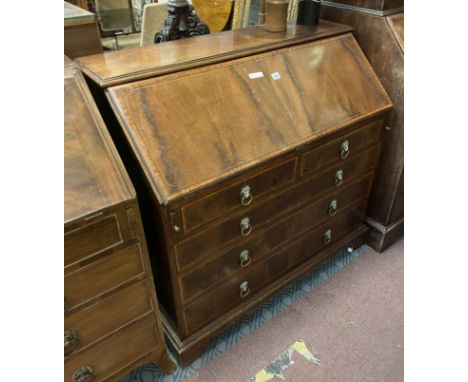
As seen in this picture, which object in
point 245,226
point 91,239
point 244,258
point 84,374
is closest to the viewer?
point 91,239

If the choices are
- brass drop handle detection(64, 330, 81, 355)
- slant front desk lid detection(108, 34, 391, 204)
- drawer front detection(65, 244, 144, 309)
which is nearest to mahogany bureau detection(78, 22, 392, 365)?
slant front desk lid detection(108, 34, 391, 204)

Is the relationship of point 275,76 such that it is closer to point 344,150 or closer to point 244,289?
point 344,150

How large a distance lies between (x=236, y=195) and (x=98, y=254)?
51cm

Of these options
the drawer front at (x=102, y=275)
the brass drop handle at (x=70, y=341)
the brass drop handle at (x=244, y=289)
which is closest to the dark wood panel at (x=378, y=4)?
the brass drop handle at (x=244, y=289)

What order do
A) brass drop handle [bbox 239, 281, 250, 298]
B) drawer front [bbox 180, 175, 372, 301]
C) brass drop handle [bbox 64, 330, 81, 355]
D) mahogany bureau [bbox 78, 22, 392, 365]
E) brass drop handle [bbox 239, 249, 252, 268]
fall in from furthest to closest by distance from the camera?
brass drop handle [bbox 239, 281, 250, 298] → brass drop handle [bbox 239, 249, 252, 268] → drawer front [bbox 180, 175, 372, 301] → mahogany bureau [bbox 78, 22, 392, 365] → brass drop handle [bbox 64, 330, 81, 355]

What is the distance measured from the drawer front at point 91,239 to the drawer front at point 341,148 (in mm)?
802

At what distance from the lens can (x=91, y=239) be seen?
0.96 m

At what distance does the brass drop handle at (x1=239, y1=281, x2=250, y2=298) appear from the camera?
158 cm

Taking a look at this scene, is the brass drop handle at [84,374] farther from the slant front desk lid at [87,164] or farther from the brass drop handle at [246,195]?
the brass drop handle at [246,195]

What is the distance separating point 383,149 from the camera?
1.89m

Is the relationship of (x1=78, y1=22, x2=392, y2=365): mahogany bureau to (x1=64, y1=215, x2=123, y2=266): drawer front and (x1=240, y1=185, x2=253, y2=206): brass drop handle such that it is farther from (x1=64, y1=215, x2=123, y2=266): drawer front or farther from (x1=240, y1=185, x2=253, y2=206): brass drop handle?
(x1=64, y1=215, x2=123, y2=266): drawer front

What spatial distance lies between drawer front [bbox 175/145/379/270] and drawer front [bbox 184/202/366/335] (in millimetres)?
237

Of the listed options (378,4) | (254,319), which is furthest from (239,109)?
(254,319)

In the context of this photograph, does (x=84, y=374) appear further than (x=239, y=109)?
No
